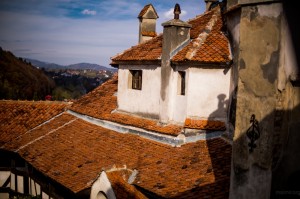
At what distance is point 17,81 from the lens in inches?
2212

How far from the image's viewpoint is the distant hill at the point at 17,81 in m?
50.2

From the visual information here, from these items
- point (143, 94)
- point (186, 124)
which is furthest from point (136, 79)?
point (186, 124)

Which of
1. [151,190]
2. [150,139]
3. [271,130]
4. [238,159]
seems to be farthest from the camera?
[150,139]

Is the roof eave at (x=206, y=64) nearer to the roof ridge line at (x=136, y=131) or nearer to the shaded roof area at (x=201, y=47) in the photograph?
the shaded roof area at (x=201, y=47)

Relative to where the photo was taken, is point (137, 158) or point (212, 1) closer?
point (137, 158)

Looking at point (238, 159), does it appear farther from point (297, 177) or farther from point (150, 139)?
point (150, 139)

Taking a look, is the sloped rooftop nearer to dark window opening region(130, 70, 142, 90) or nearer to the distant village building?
the distant village building

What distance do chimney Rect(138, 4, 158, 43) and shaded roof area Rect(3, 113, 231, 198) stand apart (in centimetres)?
721

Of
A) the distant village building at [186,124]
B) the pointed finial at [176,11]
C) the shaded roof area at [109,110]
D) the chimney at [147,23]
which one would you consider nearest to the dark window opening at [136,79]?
the distant village building at [186,124]

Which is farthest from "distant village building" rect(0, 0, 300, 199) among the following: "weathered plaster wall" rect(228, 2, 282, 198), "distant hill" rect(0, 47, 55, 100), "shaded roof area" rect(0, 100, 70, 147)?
"distant hill" rect(0, 47, 55, 100)

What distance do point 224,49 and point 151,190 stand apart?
6204mm

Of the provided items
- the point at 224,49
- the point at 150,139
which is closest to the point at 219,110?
the point at 224,49

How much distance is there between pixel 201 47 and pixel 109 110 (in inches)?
268

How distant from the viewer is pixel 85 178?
1188 cm
